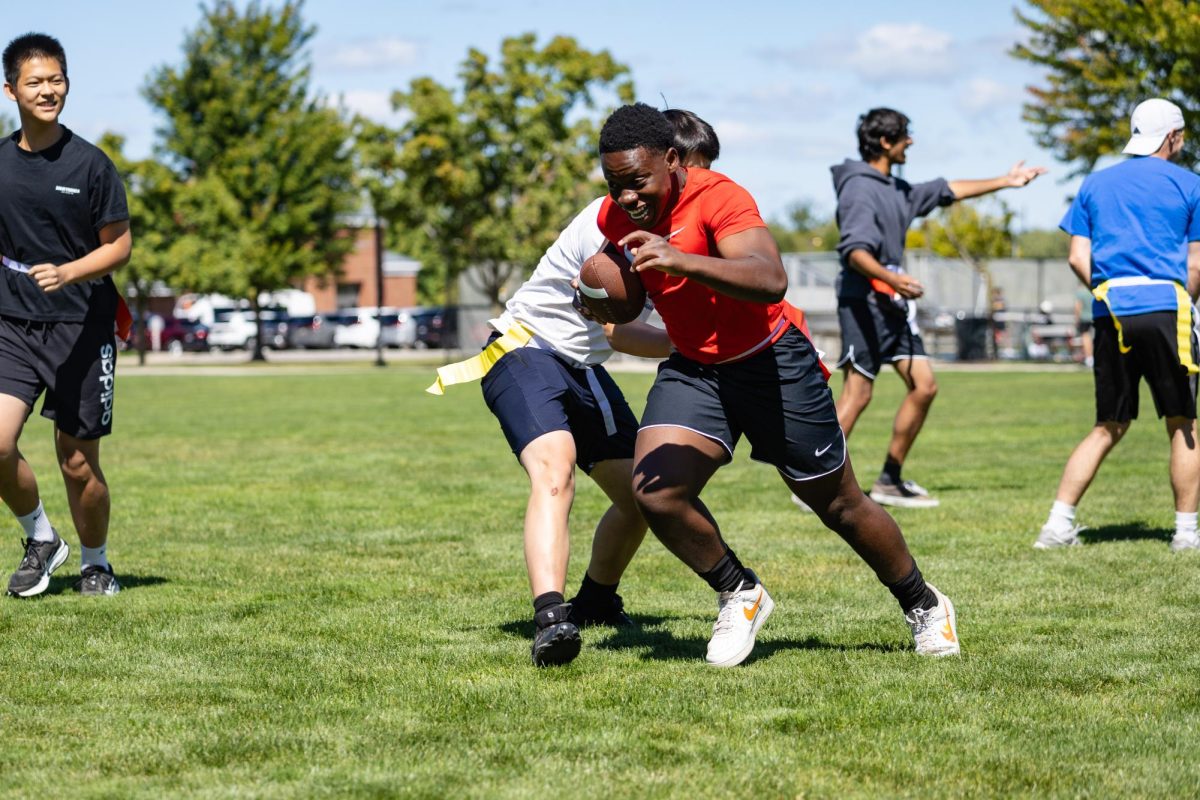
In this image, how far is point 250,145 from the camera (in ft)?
161

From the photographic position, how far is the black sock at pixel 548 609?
5.07 m

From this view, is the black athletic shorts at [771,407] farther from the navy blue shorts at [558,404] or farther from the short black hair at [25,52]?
the short black hair at [25,52]

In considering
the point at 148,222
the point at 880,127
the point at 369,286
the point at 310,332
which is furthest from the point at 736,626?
the point at 369,286

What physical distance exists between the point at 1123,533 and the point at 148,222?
4383 cm

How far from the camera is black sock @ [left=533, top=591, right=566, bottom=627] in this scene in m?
5.07

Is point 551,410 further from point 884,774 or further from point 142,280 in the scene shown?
point 142,280

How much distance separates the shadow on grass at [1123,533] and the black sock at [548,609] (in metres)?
4.02

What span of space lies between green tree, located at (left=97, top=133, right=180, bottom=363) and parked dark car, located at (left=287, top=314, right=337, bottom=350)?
36.8 feet

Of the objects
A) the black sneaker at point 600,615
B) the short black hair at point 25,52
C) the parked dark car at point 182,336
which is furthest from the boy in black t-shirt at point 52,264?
the parked dark car at point 182,336

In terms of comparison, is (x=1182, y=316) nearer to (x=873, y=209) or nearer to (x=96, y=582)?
(x=873, y=209)

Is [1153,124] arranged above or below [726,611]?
above

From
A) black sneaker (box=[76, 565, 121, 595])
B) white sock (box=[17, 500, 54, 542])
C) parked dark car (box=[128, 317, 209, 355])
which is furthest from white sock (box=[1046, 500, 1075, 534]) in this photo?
parked dark car (box=[128, 317, 209, 355])

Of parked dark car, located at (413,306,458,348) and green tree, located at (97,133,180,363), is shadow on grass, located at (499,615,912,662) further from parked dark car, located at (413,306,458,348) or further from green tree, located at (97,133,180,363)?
parked dark car, located at (413,306,458,348)

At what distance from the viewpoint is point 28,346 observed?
6.36 meters
